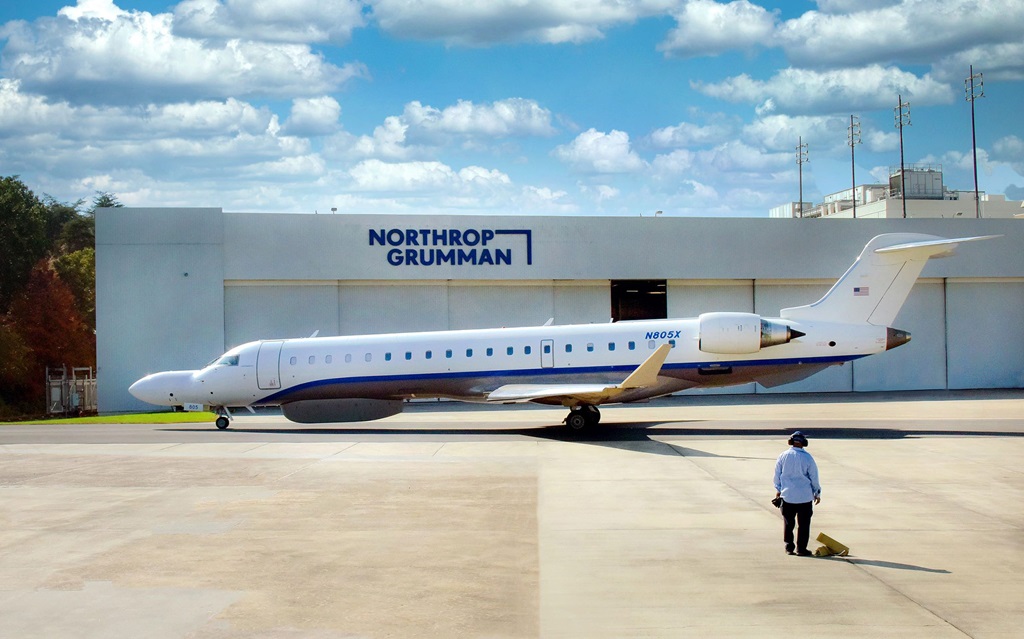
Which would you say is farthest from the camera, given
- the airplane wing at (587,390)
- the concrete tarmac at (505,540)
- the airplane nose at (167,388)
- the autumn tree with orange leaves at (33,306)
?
the autumn tree with orange leaves at (33,306)

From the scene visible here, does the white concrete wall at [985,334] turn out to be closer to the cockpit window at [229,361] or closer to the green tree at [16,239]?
the cockpit window at [229,361]

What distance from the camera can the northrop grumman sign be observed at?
37.3 metres

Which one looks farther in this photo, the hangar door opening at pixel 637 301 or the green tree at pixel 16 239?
the green tree at pixel 16 239

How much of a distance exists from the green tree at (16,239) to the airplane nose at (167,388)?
126 feet

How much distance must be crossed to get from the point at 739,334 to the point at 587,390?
4459mm

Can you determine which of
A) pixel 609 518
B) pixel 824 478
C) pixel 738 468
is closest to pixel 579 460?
pixel 738 468

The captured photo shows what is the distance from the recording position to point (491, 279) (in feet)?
124

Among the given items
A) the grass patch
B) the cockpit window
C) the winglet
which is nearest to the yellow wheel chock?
the winglet

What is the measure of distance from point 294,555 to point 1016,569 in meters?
7.79

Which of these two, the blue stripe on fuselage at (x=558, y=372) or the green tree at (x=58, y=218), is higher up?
the green tree at (x=58, y=218)

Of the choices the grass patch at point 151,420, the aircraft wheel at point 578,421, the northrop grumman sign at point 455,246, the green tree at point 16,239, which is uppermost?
the green tree at point 16,239

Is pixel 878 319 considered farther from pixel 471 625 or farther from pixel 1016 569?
pixel 471 625

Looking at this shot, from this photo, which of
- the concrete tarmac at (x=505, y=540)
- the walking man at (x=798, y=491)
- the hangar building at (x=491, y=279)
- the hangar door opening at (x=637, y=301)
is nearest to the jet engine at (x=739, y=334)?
the concrete tarmac at (x=505, y=540)

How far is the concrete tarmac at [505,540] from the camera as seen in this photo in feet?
26.1
